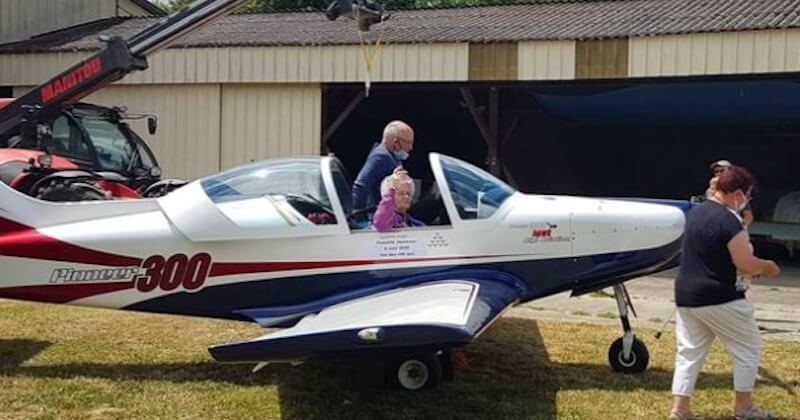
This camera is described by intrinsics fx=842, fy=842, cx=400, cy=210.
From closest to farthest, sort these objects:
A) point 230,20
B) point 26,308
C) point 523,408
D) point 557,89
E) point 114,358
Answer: point 523,408 → point 114,358 → point 26,308 → point 557,89 → point 230,20

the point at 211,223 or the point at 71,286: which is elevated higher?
the point at 211,223

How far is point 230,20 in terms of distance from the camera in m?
20.1

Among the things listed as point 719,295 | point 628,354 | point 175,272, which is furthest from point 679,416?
point 175,272


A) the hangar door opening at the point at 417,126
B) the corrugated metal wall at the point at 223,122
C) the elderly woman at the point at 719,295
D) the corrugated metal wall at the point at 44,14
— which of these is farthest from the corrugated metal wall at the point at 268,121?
the elderly woman at the point at 719,295

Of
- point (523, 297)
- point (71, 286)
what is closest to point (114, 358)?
point (71, 286)

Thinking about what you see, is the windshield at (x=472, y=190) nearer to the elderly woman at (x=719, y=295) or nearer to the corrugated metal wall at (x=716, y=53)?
the elderly woman at (x=719, y=295)

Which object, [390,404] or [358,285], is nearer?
[390,404]

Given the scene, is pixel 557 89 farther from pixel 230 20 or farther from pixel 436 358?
pixel 436 358

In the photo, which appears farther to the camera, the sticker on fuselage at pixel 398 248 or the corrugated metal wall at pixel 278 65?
the corrugated metal wall at pixel 278 65

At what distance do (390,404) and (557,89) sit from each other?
1142 cm

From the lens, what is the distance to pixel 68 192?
9133mm

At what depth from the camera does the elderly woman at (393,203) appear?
5793 millimetres

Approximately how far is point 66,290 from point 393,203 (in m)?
2.36

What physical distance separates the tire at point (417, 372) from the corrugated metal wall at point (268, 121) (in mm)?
10124
